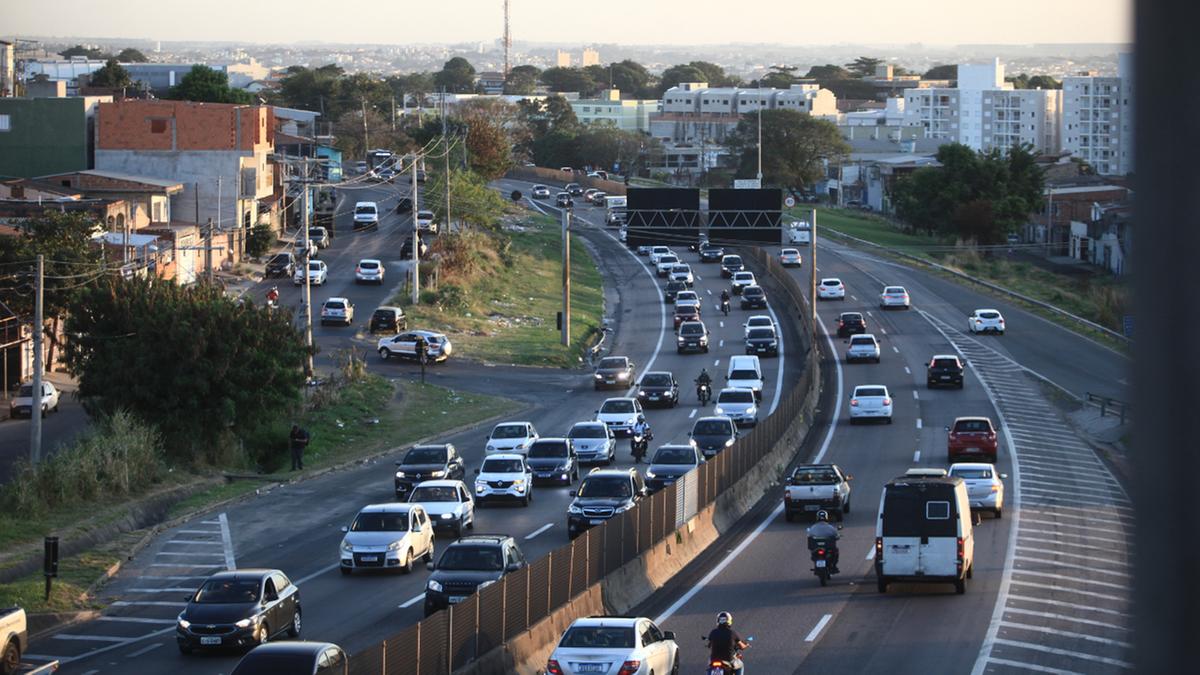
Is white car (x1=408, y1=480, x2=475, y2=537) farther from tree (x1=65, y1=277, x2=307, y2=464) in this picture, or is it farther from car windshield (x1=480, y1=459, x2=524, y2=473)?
tree (x1=65, y1=277, x2=307, y2=464)

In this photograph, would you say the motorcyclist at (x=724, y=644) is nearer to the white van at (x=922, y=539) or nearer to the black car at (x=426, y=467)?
the white van at (x=922, y=539)

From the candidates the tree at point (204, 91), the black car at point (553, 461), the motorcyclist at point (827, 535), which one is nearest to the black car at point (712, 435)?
the black car at point (553, 461)

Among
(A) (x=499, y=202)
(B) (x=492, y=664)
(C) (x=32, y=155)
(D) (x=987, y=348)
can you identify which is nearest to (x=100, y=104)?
(C) (x=32, y=155)

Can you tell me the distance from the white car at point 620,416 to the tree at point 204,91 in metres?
88.8

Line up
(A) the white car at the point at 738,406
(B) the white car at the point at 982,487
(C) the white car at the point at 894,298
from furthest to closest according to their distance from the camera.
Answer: (C) the white car at the point at 894,298, (A) the white car at the point at 738,406, (B) the white car at the point at 982,487

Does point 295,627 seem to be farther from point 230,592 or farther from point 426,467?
point 426,467

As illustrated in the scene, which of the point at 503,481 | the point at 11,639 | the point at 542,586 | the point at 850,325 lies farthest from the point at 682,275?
the point at 11,639

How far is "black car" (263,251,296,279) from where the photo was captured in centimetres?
8619

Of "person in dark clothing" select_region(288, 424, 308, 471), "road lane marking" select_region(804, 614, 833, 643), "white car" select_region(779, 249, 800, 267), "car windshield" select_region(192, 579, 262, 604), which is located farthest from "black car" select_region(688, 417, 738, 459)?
"white car" select_region(779, 249, 800, 267)

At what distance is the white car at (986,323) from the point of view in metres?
77.3

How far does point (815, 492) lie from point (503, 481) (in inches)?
302

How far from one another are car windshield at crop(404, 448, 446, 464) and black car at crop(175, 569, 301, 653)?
51.5 ft

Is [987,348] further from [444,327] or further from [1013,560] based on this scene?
[1013,560]

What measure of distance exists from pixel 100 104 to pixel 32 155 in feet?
18.0
